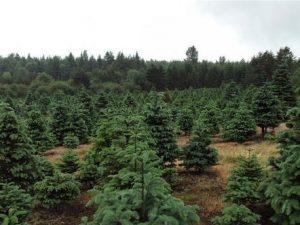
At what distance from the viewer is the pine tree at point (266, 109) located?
32.7 m

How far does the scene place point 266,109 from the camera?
109 feet

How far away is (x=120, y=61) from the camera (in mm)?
140750

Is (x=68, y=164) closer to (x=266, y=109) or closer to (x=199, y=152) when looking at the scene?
(x=199, y=152)

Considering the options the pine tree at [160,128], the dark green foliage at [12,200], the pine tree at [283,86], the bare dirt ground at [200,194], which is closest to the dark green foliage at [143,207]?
the dark green foliage at [12,200]

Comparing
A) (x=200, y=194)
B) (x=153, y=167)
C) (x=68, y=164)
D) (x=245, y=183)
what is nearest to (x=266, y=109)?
(x=200, y=194)

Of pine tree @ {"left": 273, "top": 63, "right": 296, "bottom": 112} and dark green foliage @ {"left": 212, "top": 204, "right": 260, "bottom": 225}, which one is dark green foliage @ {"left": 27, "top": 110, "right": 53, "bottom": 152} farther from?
pine tree @ {"left": 273, "top": 63, "right": 296, "bottom": 112}

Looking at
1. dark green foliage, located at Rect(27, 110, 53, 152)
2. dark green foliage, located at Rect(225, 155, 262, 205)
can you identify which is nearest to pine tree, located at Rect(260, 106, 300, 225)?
dark green foliage, located at Rect(225, 155, 262, 205)

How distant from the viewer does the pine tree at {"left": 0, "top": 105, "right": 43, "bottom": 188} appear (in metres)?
15.2

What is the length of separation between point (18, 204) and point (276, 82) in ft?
112

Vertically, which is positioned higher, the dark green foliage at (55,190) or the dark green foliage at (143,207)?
the dark green foliage at (143,207)

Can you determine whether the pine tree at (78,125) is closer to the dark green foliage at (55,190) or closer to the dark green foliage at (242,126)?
the dark green foliage at (242,126)

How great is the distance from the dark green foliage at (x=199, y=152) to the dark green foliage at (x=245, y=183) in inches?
239

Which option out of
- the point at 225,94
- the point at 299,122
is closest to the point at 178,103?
the point at 225,94

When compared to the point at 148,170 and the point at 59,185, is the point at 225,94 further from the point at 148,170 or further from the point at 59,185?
the point at 148,170
